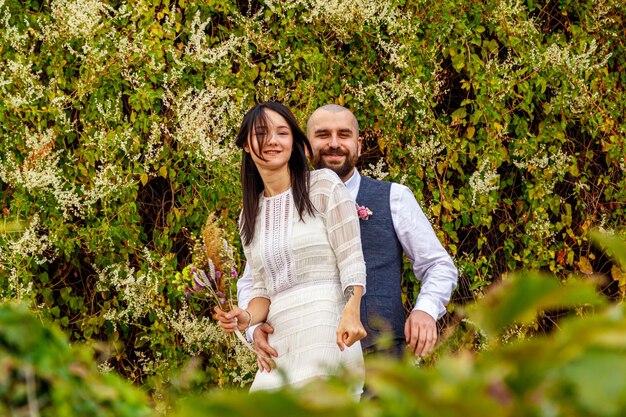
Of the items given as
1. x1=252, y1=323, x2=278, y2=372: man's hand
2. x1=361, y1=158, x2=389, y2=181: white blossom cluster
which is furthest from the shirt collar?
x1=361, y1=158, x2=389, y2=181: white blossom cluster

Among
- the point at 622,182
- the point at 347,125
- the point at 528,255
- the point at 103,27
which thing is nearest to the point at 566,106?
the point at 622,182

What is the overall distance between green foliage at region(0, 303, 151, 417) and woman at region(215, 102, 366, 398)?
6.06 ft

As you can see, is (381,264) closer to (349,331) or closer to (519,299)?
(349,331)

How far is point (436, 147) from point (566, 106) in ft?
2.15

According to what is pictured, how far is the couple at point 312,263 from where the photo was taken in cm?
269

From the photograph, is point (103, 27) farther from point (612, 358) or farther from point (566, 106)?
point (612, 358)

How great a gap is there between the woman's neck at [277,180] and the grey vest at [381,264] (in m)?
0.38

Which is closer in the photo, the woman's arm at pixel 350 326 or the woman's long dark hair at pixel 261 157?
the woman's arm at pixel 350 326

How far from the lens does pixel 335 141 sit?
11.1 feet

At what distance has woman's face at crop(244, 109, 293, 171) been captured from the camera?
2.81m

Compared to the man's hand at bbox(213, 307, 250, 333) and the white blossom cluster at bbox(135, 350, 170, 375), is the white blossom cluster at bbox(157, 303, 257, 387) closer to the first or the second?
the white blossom cluster at bbox(135, 350, 170, 375)

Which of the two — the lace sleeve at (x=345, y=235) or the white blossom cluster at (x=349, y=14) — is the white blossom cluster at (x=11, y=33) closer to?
the white blossom cluster at (x=349, y=14)

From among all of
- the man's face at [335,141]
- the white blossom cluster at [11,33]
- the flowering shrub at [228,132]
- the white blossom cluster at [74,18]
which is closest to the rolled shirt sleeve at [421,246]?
the man's face at [335,141]

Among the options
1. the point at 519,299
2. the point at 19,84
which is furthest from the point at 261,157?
the point at 519,299
